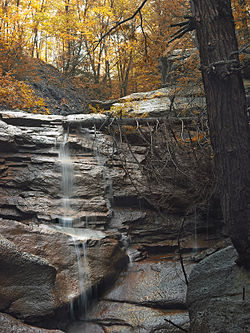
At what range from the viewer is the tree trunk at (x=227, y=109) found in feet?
11.0

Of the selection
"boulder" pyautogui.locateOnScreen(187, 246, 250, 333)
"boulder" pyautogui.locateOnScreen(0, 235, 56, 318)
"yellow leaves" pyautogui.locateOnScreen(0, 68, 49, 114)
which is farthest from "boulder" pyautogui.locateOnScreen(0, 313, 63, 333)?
"yellow leaves" pyautogui.locateOnScreen(0, 68, 49, 114)

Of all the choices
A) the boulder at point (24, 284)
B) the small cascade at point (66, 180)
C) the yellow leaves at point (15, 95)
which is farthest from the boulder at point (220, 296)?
the yellow leaves at point (15, 95)

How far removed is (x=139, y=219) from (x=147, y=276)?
172 cm

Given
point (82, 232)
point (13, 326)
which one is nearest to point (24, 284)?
point (13, 326)

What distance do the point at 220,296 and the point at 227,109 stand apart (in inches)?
97.9

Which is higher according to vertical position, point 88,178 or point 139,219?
point 88,178

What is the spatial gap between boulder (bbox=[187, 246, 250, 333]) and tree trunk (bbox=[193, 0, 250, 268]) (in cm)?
88

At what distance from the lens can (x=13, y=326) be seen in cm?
426

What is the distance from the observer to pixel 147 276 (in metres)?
6.37

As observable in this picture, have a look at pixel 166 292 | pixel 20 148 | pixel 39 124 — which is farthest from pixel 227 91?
pixel 39 124

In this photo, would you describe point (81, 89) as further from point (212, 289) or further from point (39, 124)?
point (212, 289)

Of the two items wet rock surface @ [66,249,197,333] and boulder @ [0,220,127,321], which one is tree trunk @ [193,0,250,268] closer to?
wet rock surface @ [66,249,197,333]

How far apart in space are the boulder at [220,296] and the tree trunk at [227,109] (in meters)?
0.88

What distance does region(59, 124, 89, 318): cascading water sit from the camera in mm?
5484
